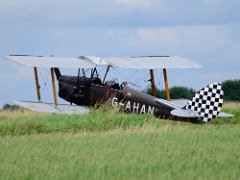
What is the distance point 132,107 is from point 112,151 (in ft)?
30.5

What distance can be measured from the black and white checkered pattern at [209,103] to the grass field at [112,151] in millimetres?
1962

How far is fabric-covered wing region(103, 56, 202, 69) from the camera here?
24.0 metres

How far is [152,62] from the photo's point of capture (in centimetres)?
2491

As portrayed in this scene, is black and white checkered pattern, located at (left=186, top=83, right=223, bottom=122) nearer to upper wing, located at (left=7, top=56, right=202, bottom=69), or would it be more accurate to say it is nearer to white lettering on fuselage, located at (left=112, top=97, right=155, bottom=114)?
white lettering on fuselage, located at (left=112, top=97, right=155, bottom=114)

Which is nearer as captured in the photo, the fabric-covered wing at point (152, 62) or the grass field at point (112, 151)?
the grass field at point (112, 151)

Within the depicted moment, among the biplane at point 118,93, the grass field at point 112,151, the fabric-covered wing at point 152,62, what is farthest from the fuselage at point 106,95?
the grass field at point 112,151

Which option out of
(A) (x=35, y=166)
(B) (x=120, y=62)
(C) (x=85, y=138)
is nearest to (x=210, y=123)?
(B) (x=120, y=62)

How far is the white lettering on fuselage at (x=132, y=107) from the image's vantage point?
20.2m

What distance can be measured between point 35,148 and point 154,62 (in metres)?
13.0

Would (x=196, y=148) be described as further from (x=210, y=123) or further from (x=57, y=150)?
(x=210, y=123)

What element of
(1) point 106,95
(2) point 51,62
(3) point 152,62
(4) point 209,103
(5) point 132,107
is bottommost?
(5) point 132,107

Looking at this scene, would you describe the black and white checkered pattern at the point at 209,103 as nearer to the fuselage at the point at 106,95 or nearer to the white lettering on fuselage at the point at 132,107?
the fuselage at the point at 106,95

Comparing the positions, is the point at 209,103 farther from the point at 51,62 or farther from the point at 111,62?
the point at 51,62

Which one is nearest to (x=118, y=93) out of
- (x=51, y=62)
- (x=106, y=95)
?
(x=106, y=95)
